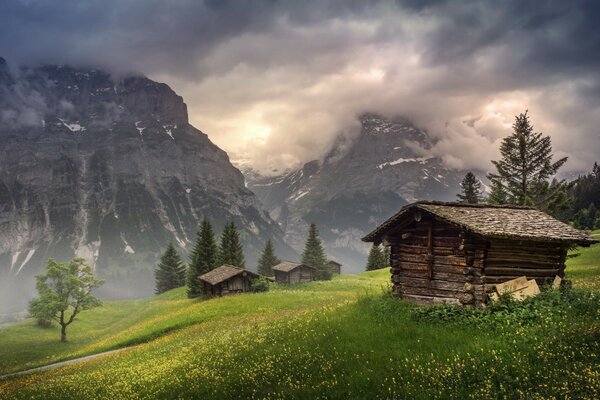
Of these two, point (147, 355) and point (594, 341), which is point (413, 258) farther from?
point (147, 355)

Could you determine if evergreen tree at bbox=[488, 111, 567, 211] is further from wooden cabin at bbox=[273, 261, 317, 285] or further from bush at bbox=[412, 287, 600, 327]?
wooden cabin at bbox=[273, 261, 317, 285]

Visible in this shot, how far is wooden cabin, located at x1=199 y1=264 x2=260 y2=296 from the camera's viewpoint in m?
58.3

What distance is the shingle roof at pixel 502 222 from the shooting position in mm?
17750

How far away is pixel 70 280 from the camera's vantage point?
52.2 meters

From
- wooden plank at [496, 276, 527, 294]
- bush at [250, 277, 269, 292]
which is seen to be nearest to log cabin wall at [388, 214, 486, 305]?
wooden plank at [496, 276, 527, 294]

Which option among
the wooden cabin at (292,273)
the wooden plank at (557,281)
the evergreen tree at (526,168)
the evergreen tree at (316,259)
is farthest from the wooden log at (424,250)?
the evergreen tree at (316,259)

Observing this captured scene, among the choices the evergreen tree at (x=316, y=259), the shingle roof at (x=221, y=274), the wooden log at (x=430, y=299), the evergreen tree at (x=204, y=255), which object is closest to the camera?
the wooden log at (x=430, y=299)

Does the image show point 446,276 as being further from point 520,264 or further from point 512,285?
point 520,264

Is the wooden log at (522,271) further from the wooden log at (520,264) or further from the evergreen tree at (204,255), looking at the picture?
the evergreen tree at (204,255)

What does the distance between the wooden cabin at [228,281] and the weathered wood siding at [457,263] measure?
39.7 metres

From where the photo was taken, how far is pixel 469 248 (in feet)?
60.7

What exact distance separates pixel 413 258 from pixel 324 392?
35.6 feet

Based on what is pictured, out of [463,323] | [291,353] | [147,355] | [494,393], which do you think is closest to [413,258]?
[463,323]

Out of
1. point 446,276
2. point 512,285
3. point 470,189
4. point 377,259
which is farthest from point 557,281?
point 377,259
